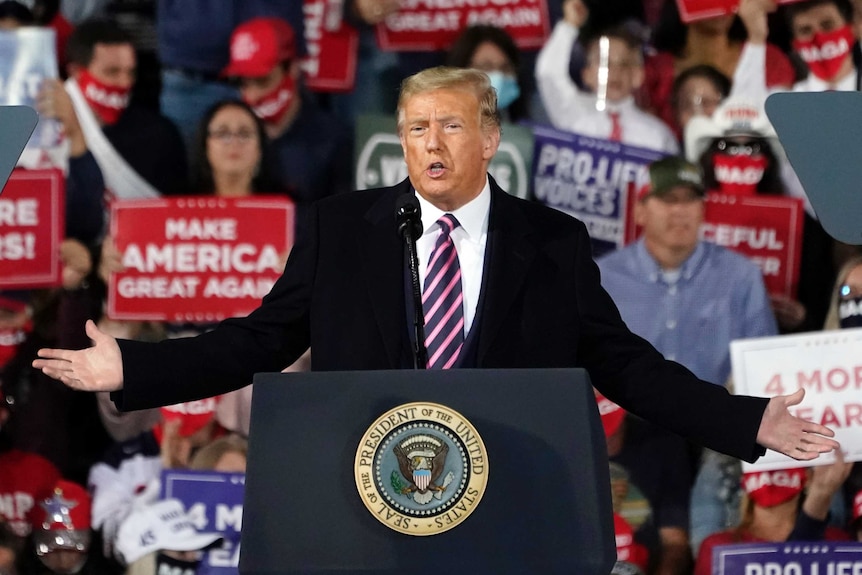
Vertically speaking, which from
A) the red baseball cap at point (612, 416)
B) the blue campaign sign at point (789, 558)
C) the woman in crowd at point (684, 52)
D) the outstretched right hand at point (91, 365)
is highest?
the woman in crowd at point (684, 52)

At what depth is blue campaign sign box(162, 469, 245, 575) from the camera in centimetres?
486

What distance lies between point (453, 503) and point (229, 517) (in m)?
2.83

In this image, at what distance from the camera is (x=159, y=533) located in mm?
4879

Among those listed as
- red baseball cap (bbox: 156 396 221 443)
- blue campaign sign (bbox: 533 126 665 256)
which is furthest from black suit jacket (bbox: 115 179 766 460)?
blue campaign sign (bbox: 533 126 665 256)

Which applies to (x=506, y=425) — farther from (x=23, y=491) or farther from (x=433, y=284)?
(x=23, y=491)

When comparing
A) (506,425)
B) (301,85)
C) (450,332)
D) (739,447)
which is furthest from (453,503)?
(301,85)

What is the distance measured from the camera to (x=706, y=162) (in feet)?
17.1

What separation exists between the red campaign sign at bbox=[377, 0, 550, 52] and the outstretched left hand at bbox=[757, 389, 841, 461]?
3052 millimetres

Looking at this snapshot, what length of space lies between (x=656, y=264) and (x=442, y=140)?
2580 mm

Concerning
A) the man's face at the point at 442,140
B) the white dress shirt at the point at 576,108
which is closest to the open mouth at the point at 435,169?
the man's face at the point at 442,140

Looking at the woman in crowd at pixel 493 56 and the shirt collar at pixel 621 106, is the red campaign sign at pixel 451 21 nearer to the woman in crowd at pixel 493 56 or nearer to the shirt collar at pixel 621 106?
the woman in crowd at pixel 493 56

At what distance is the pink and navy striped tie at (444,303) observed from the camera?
8.24 feet

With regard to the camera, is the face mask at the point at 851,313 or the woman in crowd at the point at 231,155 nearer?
the face mask at the point at 851,313

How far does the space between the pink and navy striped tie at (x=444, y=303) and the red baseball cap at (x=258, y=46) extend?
9.37 ft
